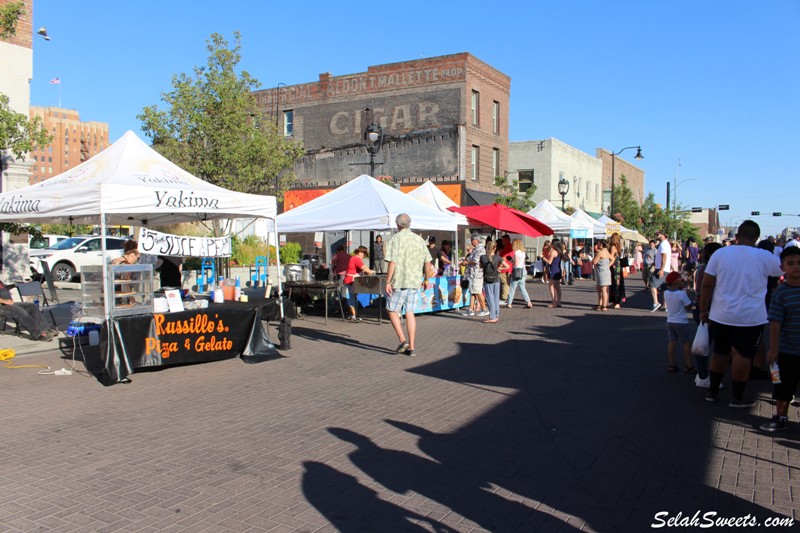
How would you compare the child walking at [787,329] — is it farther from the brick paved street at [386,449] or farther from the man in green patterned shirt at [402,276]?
the man in green patterned shirt at [402,276]

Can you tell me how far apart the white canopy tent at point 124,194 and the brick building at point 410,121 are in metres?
21.6

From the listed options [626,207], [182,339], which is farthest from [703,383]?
[626,207]

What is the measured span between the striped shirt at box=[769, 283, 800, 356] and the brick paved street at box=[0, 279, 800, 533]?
85 centimetres

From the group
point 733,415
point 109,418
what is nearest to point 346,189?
point 109,418

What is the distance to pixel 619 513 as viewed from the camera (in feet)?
13.5

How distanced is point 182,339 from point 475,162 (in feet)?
86.8

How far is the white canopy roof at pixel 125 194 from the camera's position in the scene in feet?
28.6

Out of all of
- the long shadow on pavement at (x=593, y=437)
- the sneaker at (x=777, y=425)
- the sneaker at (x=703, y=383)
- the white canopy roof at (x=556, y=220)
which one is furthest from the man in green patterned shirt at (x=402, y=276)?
the white canopy roof at (x=556, y=220)

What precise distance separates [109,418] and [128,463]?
5.10 ft

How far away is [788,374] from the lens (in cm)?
562

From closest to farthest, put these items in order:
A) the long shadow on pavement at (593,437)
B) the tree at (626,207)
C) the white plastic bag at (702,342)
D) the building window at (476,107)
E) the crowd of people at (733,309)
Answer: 1. the long shadow on pavement at (593,437)
2. the crowd of people at (733,309)
3. the white plastic bag at (702,342)
4. the building window at (476,107)
5. the tree at (626,207)

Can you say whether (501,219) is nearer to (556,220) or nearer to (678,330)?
(678,330)

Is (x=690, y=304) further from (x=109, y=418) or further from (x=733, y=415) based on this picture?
(x=109, y=418)

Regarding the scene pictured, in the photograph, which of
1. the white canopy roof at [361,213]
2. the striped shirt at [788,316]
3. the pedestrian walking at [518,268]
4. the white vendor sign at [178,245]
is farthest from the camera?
the pedestrian walking at [518,268]
